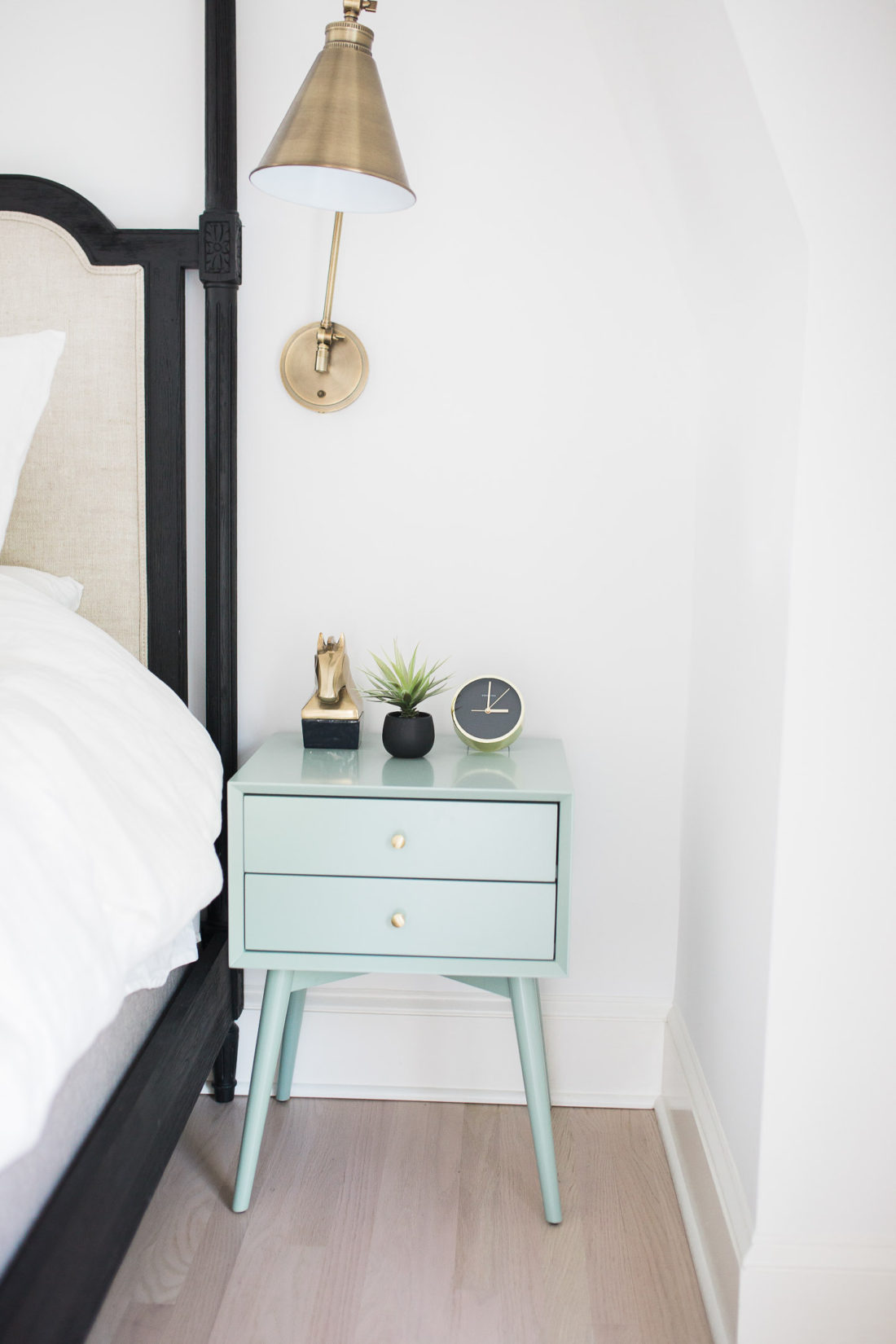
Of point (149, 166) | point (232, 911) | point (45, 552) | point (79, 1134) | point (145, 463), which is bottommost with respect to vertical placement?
point (79, 1134)

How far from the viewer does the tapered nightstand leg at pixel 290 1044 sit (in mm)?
1768

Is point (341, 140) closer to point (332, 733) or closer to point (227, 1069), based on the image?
point (332, 733)

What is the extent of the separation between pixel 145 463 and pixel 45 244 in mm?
389

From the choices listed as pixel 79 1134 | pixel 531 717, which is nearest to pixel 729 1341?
pixel 79 1134

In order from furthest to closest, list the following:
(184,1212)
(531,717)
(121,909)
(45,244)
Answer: (531,717) → (45,244) → (184,1212) → (121,909)

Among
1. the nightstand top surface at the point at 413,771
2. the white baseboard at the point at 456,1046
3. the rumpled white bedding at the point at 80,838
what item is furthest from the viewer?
the white baseboard at the point at 456,1046

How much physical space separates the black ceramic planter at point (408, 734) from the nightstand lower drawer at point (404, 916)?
0.75 ft

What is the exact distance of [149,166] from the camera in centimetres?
168

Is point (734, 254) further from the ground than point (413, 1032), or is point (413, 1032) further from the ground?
point (734, 254)

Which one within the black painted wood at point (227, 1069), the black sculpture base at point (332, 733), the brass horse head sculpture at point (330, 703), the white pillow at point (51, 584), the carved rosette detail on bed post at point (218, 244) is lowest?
the black painted wood at point (227, 1069)


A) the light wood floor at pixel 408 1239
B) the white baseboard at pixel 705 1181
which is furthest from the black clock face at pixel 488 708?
the light wood floor at pixel 408 1239

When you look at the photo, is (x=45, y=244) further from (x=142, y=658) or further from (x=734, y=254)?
(x=734, y=254)

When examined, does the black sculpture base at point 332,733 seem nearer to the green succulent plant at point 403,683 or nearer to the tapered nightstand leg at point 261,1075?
the green succulent plant at point 403,683

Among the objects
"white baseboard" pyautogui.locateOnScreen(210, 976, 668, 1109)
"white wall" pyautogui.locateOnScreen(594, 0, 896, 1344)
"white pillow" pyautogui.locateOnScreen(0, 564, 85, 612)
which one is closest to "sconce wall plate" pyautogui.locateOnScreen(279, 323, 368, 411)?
"white pillow" pyautogui.locateOnScreen(0, 564, 85, 612)
